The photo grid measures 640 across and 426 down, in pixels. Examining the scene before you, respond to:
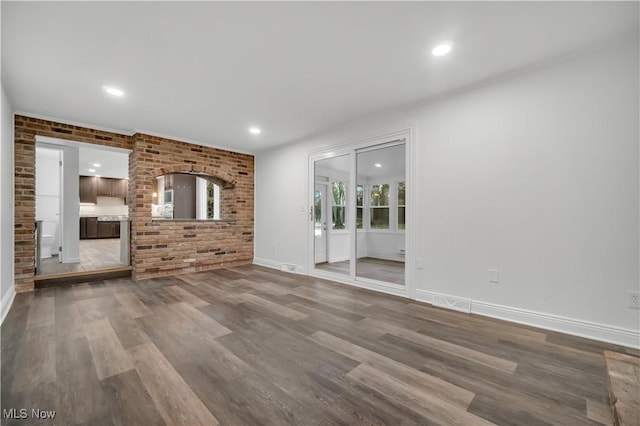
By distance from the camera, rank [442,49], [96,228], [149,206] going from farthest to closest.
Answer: [96,228]
[149,206]
[442,49]

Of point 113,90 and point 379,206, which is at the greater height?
point 113,90

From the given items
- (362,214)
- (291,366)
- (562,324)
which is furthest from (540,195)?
(362,214)

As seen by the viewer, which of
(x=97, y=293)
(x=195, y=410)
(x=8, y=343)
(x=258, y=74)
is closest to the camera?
(x=195, y=410)

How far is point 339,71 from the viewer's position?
2.64 m

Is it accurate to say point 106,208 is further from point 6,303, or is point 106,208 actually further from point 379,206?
point 379,206

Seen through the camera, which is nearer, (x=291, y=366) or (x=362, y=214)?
(x=291, y=366)

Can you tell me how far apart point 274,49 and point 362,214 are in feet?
17.6

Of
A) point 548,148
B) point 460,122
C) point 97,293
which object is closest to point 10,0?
point 97,293

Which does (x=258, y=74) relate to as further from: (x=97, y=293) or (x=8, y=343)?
(x=97, y=293)

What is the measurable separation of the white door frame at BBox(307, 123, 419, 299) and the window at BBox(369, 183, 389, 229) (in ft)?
9.49

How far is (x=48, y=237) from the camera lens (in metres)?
5.91

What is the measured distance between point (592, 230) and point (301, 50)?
2.81 m

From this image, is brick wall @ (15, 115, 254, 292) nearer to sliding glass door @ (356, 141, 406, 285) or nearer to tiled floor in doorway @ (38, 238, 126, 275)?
tiled floor in doorway @ (38, 238, 126, 275)

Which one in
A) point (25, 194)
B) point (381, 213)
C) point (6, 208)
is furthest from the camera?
point (381, 213)
